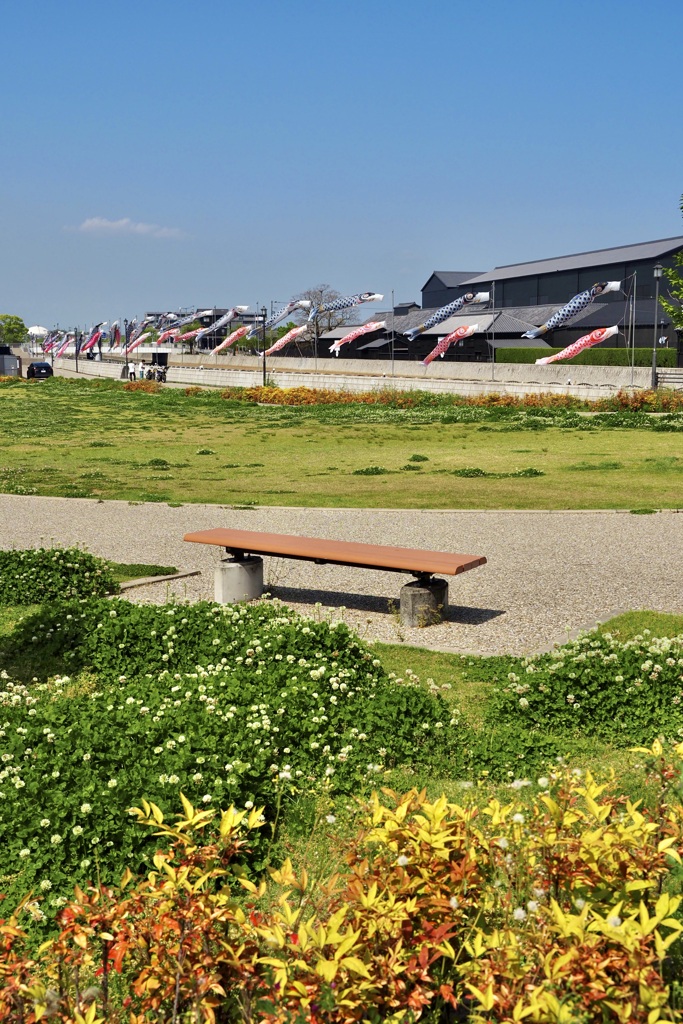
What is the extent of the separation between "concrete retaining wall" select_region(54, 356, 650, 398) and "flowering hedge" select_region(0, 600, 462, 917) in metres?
29.6

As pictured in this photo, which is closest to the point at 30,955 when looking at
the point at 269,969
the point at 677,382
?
the point at 269,969

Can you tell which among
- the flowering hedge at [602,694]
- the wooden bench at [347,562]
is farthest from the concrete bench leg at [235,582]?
the flowering hedge at [602,694]

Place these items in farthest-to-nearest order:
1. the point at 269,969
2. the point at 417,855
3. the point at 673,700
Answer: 1. the point at 673,700
2. the point at 417,855
3. the point at 269,969

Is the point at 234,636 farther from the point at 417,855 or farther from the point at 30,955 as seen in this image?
the point at 417,855

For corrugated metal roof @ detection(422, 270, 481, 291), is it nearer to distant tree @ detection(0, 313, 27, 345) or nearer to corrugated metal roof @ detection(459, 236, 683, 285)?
corrugated metal roof @ detection(459, 236, 683, 285)

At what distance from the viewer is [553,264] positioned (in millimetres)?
93688

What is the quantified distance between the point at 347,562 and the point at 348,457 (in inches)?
560

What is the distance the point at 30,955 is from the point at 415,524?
33.5ft

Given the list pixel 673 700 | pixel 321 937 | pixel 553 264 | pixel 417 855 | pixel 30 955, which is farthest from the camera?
pixel 553 264

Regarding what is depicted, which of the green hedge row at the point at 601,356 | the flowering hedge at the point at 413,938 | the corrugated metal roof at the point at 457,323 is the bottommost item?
the flowering hedge at the point at 413,938

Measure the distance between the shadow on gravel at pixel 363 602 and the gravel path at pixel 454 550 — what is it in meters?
0.01

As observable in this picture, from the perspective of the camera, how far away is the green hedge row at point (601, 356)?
56219 mm

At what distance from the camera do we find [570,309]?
67.2 m

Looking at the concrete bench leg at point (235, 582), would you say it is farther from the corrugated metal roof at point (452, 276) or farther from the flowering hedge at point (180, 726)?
the corrugated metal roof at point (452, 276)
